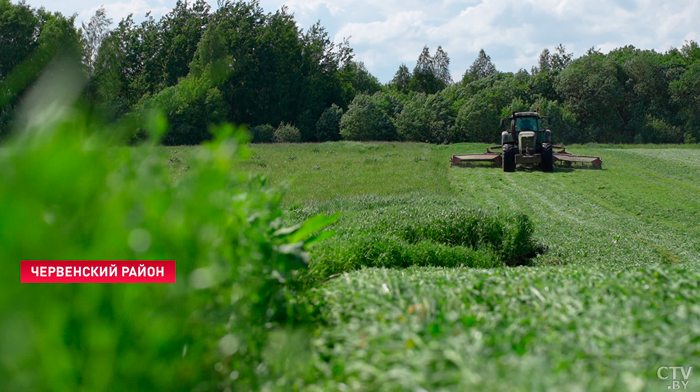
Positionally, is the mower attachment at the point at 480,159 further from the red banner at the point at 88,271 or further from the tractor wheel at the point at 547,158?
the red banner at the point at 88,271


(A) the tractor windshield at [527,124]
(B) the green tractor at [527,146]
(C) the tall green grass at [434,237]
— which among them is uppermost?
(A) the tractor windshield at [527,124]

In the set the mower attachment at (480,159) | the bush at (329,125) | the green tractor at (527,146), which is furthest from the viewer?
the bush at (329,125)

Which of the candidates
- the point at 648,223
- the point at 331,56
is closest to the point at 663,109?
the point at 331,56

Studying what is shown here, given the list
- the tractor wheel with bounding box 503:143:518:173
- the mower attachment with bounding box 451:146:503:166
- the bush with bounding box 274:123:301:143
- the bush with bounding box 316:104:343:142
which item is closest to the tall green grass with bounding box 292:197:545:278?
the tractor wheel with bounding box 503:143:518:173

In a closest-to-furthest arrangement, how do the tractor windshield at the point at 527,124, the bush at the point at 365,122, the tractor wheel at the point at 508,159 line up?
1. the tractor wheel at the point at 508,159
2. the tractor windshield at the point at 527,124
3. the bush at the point at 365,122

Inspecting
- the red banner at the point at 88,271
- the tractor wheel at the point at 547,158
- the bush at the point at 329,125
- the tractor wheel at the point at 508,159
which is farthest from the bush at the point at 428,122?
the red banner at the point at 88,271

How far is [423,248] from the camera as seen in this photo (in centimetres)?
717

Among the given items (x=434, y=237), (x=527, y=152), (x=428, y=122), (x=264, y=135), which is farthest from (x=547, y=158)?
(x=428, y=122)

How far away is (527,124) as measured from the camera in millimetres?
22844

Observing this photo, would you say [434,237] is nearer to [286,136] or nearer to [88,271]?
[88,271]

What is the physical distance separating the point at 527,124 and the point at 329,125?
31775 mm

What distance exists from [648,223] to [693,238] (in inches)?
68.2

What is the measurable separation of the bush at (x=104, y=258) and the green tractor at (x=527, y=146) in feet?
68.4

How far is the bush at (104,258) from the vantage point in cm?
119
